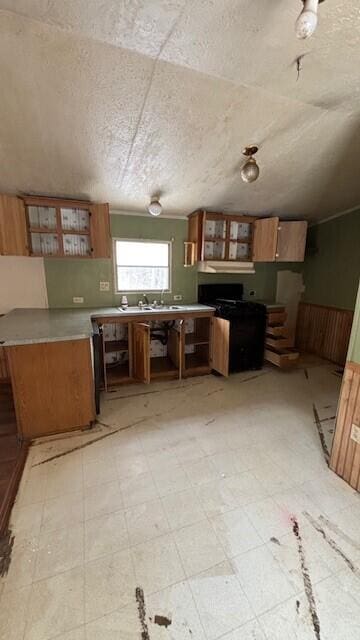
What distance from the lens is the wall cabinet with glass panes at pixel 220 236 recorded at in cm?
352

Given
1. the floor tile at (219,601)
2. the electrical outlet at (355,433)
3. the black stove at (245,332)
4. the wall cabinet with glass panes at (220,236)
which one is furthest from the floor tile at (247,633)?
the wall cabinet with glass panes at (220,236)

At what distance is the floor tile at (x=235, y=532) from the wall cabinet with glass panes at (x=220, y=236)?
283cm

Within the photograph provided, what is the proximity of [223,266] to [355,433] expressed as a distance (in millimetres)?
2582

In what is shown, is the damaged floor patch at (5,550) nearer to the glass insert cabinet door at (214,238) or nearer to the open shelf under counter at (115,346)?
the open shelf under counter at (115,346)

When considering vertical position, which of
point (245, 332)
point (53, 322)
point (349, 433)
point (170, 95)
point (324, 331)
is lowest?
point (349, 433)

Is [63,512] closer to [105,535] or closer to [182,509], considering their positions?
[105,535]

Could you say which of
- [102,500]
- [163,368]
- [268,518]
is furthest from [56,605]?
[163,368]

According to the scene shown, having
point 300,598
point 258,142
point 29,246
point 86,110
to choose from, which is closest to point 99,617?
point 300,598

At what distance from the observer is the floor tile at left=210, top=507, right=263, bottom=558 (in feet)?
4.51

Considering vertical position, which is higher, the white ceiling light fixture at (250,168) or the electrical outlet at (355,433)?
the white ceiling light fixture at (250,168)

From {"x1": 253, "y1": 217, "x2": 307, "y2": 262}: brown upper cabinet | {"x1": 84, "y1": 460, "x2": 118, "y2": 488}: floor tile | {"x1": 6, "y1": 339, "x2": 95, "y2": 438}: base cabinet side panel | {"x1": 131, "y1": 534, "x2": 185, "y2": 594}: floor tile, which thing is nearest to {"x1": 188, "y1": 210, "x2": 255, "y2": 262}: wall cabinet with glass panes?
{"x1": 253, "y1": 217, "x2": 307, "y2": 262}: brown upper cabinet

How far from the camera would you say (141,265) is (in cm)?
365

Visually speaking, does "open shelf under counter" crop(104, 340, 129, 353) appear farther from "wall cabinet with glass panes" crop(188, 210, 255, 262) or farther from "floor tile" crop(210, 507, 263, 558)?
"floor tile" crop(210, 507, 263, 558)

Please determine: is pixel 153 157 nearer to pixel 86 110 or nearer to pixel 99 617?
pixel 86 110
